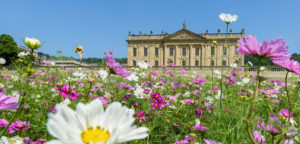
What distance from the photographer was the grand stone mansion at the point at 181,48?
103 feet

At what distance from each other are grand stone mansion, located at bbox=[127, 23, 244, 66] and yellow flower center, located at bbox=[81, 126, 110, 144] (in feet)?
106

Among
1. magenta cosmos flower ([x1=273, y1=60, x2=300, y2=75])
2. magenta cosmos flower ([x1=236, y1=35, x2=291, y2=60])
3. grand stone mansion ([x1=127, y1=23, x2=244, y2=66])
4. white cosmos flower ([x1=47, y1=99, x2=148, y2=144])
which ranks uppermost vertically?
grand stone mansion ([x1=127, y1=23, x2=244, y2=66])

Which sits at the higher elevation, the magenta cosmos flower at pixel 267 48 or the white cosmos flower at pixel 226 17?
the white cosmos flower at pixel 226 17

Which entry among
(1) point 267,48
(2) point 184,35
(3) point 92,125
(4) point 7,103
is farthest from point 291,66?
(2) point 184,35

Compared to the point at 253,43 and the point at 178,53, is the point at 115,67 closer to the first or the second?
the point at 253,43

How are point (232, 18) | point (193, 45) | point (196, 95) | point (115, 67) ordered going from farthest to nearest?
1. point (193, 45)
2. point (196, 95)
3. point (232, 18)
4. point (115, 67)

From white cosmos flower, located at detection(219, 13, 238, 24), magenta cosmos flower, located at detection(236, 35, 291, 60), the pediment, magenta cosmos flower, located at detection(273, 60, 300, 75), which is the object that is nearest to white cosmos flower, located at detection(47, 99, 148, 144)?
magenta cosmos flower, located at detection(236, 35, 291, 60)

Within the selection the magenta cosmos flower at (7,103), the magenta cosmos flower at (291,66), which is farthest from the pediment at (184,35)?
the magenta cosmos flower at (7,103)

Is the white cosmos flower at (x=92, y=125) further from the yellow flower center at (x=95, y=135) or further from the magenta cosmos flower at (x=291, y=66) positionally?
the magenta cosmos flower at (x=291, y=66)

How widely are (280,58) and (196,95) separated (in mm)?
1811

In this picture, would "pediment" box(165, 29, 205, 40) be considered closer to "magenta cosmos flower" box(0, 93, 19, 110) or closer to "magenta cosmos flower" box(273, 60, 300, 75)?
"magenta cosmos flower" box(273, 60, 300, 75)

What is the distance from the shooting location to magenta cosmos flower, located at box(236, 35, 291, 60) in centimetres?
64

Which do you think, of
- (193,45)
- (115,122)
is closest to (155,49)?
(193,45)

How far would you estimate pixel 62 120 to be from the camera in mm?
349
